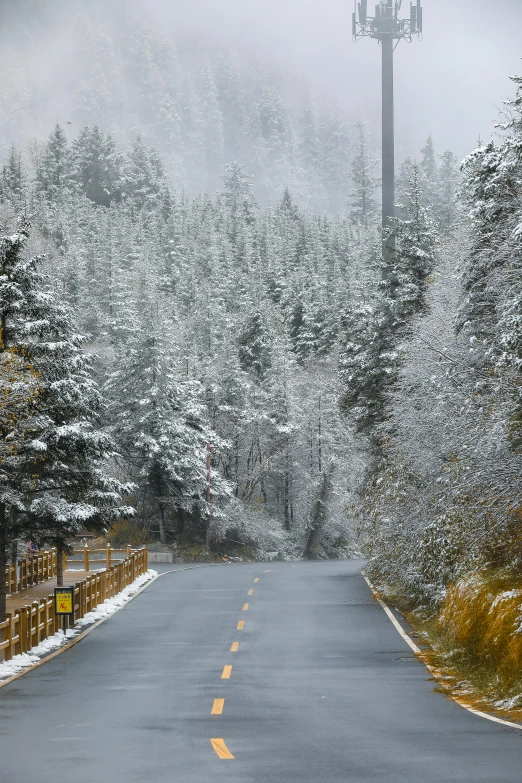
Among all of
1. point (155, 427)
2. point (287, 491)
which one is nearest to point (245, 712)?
point (155, 427)

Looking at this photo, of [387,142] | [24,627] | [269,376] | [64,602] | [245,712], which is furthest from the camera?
[387,142]

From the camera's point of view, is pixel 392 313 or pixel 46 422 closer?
pixel 46 422

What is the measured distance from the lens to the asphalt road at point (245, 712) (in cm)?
1075

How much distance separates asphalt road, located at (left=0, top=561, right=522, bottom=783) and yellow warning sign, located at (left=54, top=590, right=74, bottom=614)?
3.15 ft

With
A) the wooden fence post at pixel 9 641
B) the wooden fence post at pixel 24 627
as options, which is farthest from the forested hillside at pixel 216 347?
the wooden fence post at pixel 9 641

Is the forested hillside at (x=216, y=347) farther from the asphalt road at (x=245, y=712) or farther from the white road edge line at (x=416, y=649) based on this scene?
the white road edge line at (x=416, y=649)

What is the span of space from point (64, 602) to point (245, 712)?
10.6 metres

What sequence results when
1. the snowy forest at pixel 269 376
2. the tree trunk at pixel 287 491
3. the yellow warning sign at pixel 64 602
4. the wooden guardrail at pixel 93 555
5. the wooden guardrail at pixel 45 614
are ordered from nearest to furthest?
the wooden guardrail at pixel 45 614, the snowy forest at pixel 269 376, the yellow warning sign at pixel 64 602, the wooden guardrail at pixel 93 555, the tree trunk at pixel 287 491

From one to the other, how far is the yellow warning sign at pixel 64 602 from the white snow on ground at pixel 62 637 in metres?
0.59

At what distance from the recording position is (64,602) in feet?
79.5

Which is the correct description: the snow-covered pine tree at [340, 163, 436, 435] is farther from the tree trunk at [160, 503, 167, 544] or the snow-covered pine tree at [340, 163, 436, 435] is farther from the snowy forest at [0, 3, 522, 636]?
the tree trunk at [160, 503, 167, 544]

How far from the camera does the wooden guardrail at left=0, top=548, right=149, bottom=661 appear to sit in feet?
65.9

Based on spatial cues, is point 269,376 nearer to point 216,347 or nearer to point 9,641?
point 216,347

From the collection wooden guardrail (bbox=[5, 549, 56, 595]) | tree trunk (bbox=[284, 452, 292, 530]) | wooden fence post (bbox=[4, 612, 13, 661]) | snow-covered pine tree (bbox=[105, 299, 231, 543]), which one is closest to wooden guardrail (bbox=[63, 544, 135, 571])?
wooden guardrail (bbox=[5, 549, 56, 595])
